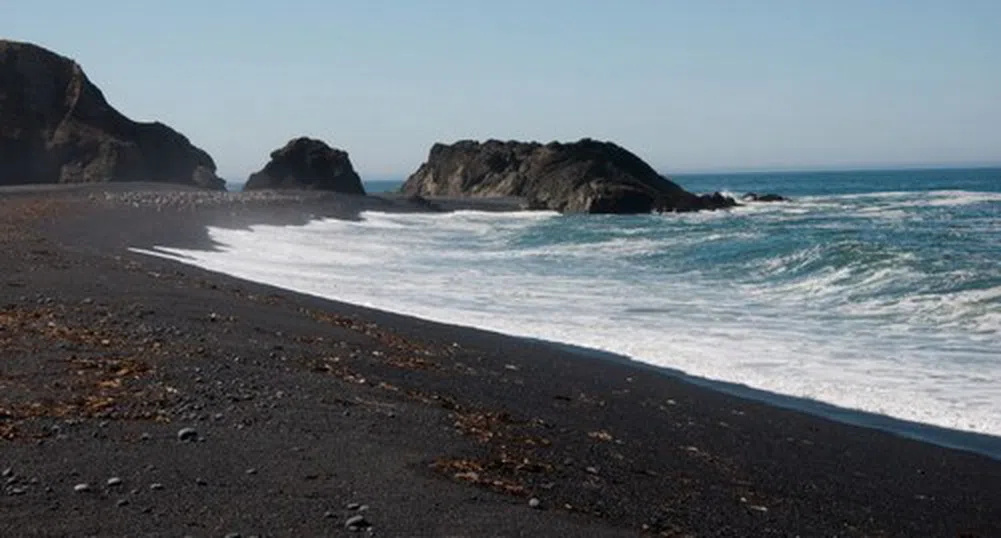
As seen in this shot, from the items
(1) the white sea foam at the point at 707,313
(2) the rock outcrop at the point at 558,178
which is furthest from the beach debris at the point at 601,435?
(2) the rock outcrop at the point at 558,178

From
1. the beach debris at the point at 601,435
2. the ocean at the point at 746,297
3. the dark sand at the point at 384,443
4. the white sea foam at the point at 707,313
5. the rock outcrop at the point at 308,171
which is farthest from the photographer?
the rock outcrop at the point at 308,171

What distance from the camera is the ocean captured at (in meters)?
13.5

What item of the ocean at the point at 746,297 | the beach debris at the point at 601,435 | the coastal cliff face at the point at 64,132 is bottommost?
the ocean at the point at 746,297

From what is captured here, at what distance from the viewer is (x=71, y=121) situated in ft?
241

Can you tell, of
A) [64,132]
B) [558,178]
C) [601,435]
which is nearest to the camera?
[601,435]

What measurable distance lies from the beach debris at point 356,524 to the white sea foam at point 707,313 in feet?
25.4

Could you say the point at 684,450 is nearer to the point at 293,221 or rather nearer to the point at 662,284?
the point at 662,284

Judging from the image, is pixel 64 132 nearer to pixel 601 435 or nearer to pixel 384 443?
pixel 601 435

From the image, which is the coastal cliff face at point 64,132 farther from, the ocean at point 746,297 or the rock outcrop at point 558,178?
the ocean at point 746,297

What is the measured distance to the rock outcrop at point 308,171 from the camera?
83000 mm

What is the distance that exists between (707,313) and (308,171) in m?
66.6

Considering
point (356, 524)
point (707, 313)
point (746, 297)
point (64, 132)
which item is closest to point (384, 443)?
point (356, 524)

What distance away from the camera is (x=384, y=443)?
7738 mm

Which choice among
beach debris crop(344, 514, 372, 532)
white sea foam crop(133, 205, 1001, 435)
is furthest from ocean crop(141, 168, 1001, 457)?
beach debris crop(344, 514, 372, 532)
